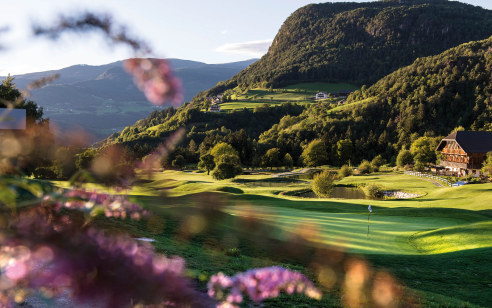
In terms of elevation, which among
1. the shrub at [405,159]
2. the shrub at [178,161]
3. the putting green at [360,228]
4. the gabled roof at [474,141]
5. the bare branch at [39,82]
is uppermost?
the bare branch at [39,82]

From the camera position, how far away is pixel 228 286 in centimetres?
412

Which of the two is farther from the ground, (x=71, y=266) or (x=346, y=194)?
(x=71, y=266)

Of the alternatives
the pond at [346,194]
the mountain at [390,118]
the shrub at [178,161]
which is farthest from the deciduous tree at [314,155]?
the shrub at [178,161]

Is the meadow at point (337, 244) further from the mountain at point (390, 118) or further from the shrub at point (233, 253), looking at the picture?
the mountain at point (390, 118)

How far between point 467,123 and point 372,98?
4070 centimetres

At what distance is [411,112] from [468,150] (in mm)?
76743

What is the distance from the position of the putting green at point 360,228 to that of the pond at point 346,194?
25876 millimetres

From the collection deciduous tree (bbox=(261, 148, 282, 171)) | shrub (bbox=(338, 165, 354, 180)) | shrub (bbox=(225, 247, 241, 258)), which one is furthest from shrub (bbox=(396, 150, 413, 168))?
shrub (bbox=(225, 247, 241, 258))

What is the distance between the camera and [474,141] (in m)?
62.3

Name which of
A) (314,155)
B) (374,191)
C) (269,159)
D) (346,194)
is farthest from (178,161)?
(374,191)

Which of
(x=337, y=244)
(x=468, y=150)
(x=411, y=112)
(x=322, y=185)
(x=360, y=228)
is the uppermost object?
(x=411, y=112)

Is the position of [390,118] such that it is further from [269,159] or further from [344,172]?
[344,172]

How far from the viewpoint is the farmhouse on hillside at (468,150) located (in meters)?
61.0

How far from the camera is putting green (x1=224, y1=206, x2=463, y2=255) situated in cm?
1548
